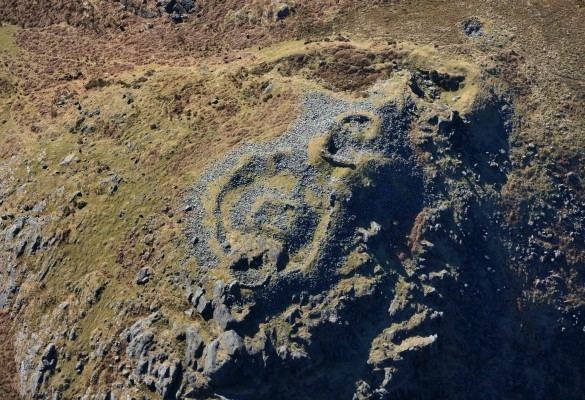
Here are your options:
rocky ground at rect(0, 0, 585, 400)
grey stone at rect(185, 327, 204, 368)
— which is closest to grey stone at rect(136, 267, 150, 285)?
rocky ground at rect(0, 0, 585, 400)

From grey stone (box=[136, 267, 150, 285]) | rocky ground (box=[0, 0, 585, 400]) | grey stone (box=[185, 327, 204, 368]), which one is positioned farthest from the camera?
grey stone (box=[136, 267, 150, 285])

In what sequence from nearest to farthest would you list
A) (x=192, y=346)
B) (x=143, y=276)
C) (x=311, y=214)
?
(x=192, y=346)
(x=311, y=214)
(x=143, y=276)

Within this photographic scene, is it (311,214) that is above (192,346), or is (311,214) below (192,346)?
above

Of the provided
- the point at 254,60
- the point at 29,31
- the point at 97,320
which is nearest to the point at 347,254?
the point at 97,320

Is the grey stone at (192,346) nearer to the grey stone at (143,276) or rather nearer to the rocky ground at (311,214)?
the rocky ground at (311,214)

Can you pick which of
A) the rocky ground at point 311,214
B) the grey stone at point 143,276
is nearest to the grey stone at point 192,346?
the rocky ground at point 311,214

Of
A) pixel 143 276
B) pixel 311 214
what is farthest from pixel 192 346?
pixel 311 214

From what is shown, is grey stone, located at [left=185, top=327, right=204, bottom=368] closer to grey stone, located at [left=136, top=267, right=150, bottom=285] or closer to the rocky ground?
the rocky ground

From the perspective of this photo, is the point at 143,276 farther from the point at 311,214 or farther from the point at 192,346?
the point at 311,214
